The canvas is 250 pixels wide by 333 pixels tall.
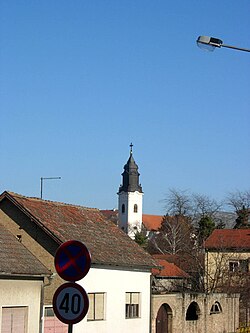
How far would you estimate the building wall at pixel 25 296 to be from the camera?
23.5 m

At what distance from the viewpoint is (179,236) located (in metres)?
87.9

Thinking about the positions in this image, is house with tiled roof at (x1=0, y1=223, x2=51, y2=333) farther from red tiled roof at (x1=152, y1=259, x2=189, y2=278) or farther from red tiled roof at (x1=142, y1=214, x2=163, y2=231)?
red tiled roof at (x1=142, y1=214, x2=163, y2=231)

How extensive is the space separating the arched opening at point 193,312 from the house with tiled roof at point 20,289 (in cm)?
1232

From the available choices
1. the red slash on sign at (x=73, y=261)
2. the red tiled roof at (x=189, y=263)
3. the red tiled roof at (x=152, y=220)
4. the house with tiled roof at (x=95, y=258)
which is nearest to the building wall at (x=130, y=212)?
the red tiled roof at (x=152, y=220)

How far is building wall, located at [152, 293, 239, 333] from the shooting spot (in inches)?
1323

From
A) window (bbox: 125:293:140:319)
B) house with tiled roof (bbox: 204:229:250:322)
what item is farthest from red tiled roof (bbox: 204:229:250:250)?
window (bbox: 125:293:140:319)

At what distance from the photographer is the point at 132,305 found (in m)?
30.8

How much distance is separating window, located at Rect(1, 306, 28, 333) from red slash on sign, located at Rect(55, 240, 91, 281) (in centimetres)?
1406

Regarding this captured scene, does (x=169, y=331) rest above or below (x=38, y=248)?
below

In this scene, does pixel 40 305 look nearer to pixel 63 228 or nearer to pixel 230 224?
pixel 63 228

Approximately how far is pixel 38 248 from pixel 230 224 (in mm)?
74219

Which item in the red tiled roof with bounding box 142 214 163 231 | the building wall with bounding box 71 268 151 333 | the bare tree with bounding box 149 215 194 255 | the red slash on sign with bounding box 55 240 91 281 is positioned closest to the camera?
the red slash on sign with bounding box 55 240 91 281

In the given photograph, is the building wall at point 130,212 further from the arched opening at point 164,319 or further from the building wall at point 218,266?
the arched opening at point 164,319

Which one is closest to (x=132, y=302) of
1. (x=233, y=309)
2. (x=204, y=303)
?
(x=204, y=303)
